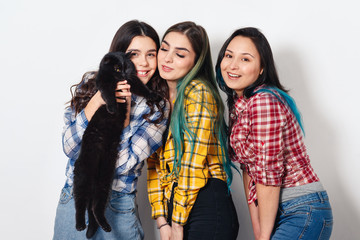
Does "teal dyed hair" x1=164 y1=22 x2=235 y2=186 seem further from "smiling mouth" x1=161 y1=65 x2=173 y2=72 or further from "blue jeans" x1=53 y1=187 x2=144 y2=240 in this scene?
"blue jeans" x1=53 y1=187 x2=144 y2=240

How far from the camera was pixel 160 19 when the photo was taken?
92.7 inches

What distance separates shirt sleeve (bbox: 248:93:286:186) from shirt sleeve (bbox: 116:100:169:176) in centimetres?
53

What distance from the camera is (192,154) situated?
1.63 m

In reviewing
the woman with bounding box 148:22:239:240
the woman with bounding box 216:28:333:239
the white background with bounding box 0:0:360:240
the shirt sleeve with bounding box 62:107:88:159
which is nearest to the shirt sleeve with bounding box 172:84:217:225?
the woman with bounding box 148:22:239:240

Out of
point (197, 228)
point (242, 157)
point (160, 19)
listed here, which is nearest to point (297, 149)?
point (242, 157)

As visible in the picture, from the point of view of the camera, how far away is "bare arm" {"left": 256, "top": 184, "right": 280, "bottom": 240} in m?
1.51

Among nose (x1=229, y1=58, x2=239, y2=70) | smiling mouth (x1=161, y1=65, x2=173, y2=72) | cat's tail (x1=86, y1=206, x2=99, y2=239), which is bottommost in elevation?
cat's tail (x1=86, y1=206, x2=99, y2=239)

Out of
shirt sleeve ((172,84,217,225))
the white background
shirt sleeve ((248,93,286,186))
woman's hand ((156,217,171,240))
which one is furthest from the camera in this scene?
the white background

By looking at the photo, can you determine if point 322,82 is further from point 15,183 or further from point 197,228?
point 15,183

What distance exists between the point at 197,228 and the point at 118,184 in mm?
478

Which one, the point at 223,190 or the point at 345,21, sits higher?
the point at 345,21

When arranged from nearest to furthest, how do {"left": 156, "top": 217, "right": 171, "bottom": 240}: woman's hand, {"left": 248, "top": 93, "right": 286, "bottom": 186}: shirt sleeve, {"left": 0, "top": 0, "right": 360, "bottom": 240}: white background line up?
{"left": 248, "top": 93, "right": 286, "bottom": 186}: shirt sleeve → {"left": 156, "top": 217, "right": 171, "bottom": 240}: woman's hand → {"left": 0, "top": 0, "right": 360, "bottom": 240}: white background

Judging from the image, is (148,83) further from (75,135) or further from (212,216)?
(212,216)

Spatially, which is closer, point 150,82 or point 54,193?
point 150,82
